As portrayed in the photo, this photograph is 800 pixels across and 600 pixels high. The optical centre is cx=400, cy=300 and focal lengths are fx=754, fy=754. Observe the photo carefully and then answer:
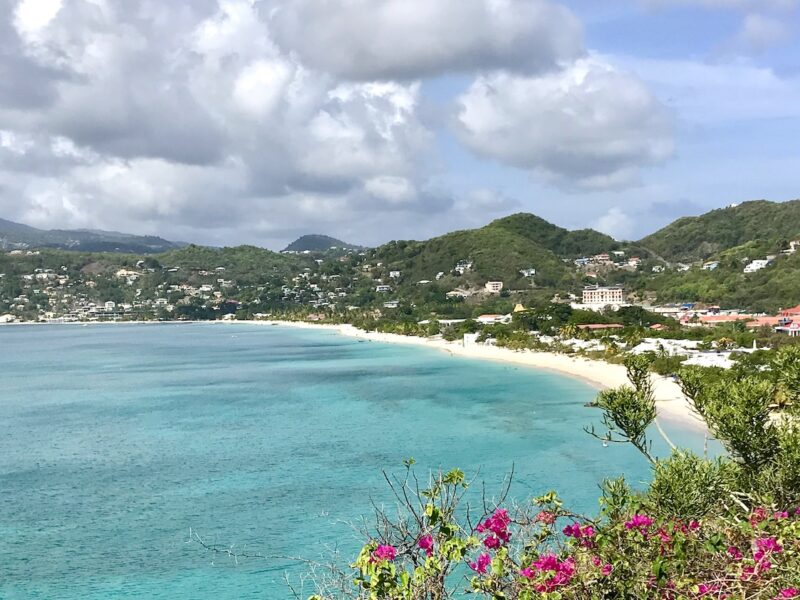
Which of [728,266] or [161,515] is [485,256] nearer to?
[728,266]

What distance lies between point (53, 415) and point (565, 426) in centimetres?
3393

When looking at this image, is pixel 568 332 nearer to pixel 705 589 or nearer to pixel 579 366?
pixel 579 366

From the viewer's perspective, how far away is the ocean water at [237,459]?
21500 mm

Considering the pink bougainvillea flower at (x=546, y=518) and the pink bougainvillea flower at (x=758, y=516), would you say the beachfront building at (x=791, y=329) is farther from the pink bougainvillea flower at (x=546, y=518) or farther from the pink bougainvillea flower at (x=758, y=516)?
the pink bougainvillea flower at (x=546, y=518)

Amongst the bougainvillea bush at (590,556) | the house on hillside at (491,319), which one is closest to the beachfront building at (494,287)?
the house on hillside at (491,319)

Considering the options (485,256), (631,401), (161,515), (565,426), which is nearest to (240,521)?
(161,515)

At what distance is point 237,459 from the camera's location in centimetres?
3550

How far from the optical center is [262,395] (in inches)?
2343

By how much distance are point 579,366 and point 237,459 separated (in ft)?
137

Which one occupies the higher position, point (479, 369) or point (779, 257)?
point (779, 257)

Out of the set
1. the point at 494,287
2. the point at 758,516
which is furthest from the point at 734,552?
the point at 494,287

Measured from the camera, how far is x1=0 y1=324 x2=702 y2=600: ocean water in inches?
846

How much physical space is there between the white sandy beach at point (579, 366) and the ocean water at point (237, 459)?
2497 millimetres

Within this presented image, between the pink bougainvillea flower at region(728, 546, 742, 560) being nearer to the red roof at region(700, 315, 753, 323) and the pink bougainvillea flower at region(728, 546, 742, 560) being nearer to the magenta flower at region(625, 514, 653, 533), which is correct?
the magenta flower at region(625, 514, 653, 533)
